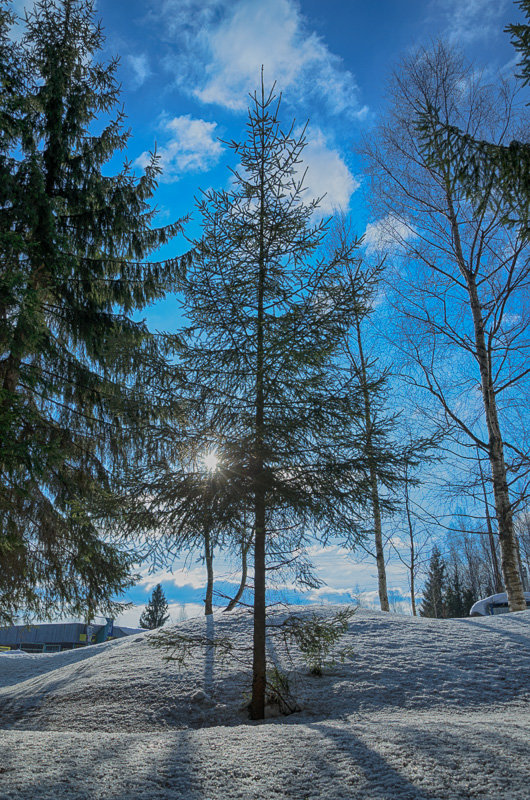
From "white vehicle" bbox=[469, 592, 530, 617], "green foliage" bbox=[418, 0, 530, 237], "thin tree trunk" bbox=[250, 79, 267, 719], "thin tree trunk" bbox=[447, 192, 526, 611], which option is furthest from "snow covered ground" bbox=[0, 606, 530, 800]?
"white vehicle" bbox=[469, 592, 530, 617]

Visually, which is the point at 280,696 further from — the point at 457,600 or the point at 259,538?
the point at 457,600

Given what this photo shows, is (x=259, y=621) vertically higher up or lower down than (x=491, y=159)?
lower down

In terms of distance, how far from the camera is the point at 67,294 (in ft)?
31.2

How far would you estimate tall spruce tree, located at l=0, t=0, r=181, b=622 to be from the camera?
27.5 feet

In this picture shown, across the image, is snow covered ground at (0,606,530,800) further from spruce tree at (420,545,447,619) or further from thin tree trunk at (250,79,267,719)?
spruce tree at (420,545,447,619)

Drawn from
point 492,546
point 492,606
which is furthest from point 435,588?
point 492,606

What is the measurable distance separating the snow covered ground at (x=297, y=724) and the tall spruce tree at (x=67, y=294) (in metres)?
2.06

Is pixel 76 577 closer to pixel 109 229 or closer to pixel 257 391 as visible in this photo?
pixel 257 391

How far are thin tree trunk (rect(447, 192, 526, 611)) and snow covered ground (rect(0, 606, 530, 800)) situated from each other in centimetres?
71

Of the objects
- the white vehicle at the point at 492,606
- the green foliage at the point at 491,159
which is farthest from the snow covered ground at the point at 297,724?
the white vehicle at the point at 492,606

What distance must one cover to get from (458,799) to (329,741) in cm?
126

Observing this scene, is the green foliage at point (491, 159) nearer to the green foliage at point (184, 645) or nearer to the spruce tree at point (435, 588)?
the green foliage at point (184, 645)

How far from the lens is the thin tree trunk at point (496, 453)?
895 centimetres

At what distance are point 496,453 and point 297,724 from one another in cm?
658
